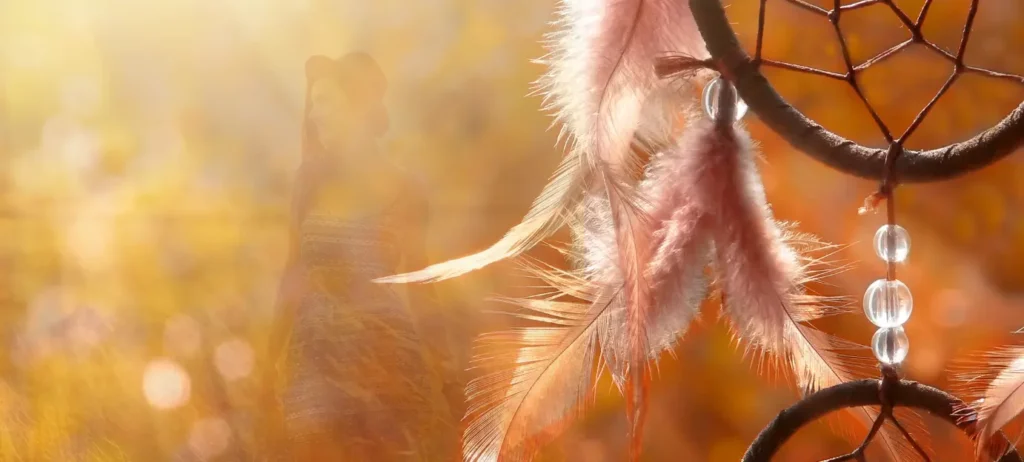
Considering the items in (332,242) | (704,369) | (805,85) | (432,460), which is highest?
(805,85)

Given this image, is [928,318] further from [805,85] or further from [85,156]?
[85,156]

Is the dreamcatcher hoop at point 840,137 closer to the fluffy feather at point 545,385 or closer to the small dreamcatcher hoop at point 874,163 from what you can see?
the small dreamcatcher hoop at point 874,163

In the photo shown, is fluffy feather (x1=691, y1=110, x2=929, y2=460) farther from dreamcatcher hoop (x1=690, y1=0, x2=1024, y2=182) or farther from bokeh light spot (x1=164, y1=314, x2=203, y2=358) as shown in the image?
bokeh light spot (x1=164, y1=314, x2=203, y2=358)

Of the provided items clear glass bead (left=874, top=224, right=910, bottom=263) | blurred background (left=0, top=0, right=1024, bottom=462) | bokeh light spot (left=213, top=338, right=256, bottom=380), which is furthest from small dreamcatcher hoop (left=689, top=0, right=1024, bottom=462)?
bokeh light spot (left=213, top=338, right=256, bottom=380)

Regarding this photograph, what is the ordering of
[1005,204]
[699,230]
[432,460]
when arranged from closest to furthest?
1. [699,230]
2. [1005,204]
3. [432,460]

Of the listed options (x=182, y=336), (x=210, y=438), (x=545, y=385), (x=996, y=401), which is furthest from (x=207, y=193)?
(x=996, y=401)

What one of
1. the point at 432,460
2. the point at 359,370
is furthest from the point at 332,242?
the point at 432,460

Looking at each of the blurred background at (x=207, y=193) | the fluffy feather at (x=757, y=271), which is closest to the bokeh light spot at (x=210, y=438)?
the blurred background at (x=207, y=193)
